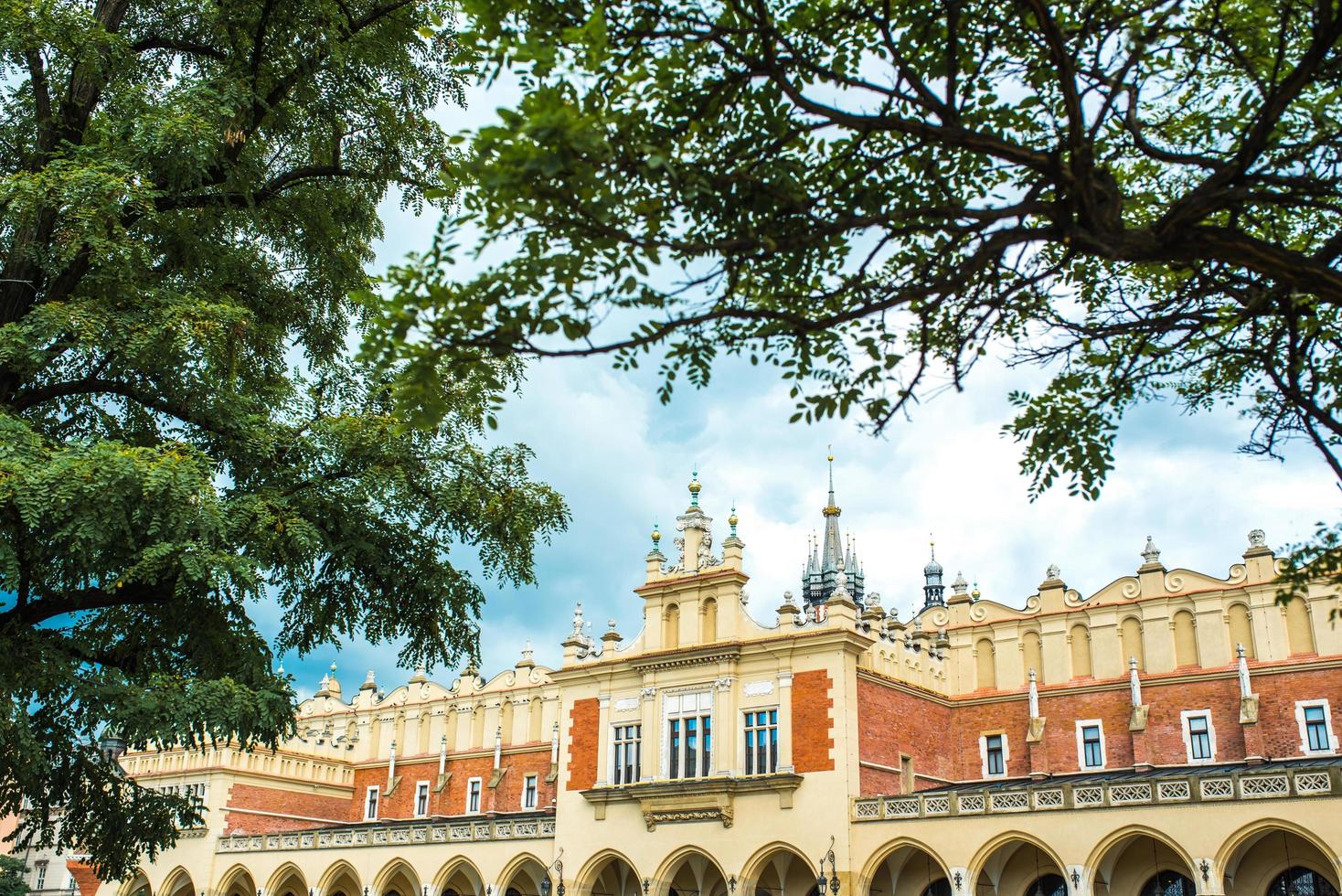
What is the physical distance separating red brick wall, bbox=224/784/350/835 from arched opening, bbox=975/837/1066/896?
22.7 metres

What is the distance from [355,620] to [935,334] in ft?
28.5

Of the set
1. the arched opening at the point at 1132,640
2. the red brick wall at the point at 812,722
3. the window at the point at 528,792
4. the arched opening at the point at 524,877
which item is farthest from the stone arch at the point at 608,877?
the arched opening at the point at 1132,640

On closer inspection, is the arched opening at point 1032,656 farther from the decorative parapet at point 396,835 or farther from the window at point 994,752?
the decorative parapet at point 396,835

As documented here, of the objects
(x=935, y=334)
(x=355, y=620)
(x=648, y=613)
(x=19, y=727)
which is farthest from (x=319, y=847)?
(x=935, y=334)

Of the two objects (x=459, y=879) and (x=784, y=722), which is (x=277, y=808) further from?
(x=784, y=722)

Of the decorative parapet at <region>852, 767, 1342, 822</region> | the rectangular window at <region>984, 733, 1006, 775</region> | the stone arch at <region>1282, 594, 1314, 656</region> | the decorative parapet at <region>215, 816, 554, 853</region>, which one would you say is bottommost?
the decorative parapet at <region>215, 816, 554, 853</region>

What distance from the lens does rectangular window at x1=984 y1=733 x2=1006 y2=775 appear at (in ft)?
106

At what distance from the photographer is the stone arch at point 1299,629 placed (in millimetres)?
28394

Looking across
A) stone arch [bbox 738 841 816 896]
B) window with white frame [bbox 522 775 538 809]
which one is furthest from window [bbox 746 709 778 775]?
window with white frame [bbox 522 775 538 809]

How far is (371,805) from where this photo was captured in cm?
4353

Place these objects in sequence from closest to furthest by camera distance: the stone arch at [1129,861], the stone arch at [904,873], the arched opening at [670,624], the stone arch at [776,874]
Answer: the stone arch at [1129,861] → the stone arch at [904,873] → the stone arch at [776,874] → the arched opening at [670,624]

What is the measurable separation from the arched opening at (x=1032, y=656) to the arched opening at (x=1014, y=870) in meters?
5.96

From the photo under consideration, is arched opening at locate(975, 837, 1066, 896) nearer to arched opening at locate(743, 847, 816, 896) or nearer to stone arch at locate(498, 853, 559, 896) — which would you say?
arched opening at locate(743, 847, 816, 896)

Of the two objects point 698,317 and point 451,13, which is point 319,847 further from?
point 698,317
